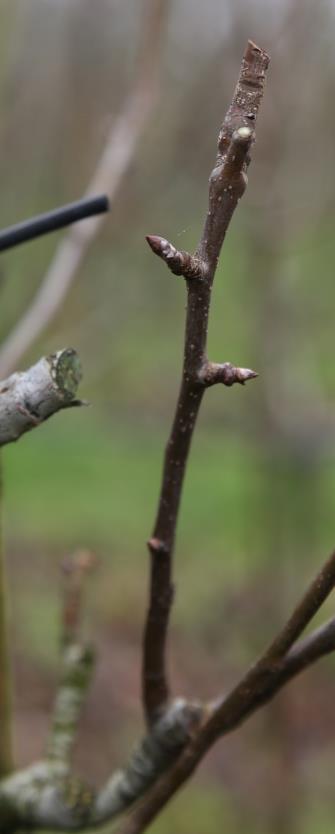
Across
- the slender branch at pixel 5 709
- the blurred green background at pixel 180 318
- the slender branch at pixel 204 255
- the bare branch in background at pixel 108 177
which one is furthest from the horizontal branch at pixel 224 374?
the blurred green background at pixel 180 318

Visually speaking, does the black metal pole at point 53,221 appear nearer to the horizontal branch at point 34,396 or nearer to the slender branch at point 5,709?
the horizontal branch at point 34,396

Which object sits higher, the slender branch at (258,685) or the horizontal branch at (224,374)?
the horizontal branch at (224,374)

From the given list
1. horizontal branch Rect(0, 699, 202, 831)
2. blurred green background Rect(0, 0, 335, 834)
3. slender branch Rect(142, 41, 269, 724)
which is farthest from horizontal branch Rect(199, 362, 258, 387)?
blurred green background Rect(0, 0, 335, 834)

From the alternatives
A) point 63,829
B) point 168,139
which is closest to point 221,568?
point 168,139

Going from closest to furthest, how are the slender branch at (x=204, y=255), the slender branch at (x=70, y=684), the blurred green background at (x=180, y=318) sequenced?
the slender branch at (x=204, y=255) < the slender branch at (x=70, y=684) < the blurred green background at (x=180, y=318)

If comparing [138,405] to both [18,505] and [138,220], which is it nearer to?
[18,505]

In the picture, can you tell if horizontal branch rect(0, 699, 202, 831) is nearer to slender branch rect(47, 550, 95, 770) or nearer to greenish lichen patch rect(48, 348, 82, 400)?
slender branch rect(47, 550, 95, 770)

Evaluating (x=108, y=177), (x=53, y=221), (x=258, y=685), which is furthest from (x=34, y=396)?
(x=108, y=177)

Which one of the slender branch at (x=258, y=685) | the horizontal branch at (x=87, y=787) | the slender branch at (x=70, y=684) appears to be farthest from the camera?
the slender branch at (x=70, y=684)
